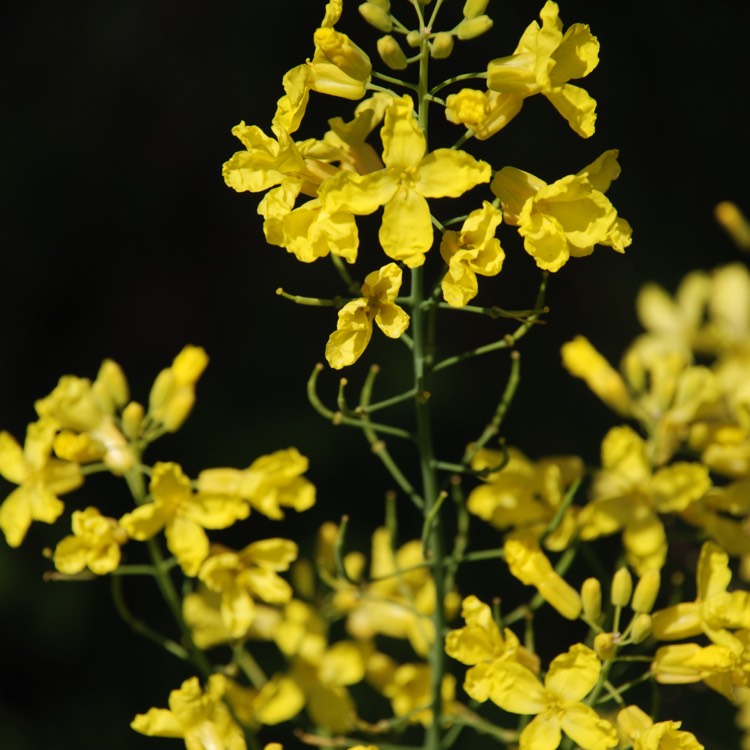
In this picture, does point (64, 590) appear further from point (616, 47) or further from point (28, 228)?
point (616, 47)

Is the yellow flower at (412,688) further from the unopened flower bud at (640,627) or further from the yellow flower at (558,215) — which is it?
the yellow flower at (558,215)

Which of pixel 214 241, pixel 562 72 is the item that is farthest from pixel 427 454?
pixel 214 241

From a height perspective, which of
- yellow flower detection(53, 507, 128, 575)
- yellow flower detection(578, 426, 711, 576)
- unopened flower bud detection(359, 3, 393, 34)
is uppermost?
unopened flower bud detection(359, 3, 393, 34)

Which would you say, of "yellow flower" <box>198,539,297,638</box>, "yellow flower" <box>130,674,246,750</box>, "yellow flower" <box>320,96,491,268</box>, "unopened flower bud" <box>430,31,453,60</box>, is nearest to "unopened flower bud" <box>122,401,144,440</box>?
"yellow flower" <box>198,539,297,638</box>

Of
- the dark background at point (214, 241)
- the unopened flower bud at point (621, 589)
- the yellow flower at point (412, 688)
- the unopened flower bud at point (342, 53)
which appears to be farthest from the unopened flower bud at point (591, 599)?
the dark background at point (214, 241)

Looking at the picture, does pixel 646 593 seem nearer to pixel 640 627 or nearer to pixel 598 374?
pixel 640 627

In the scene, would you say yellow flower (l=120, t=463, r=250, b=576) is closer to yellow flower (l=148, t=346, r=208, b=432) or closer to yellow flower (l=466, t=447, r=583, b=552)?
yellow flower (l=148, t=346, r=208, b=432)

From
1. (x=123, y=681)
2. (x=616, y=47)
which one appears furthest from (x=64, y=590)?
(x=616, y=47)

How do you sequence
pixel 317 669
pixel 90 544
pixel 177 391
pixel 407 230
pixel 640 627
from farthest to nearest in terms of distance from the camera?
1. pixel 317 669
2. pixel 177 391
3. pixel 90 544
4. pixel 640 627
5. pixel 407 230
